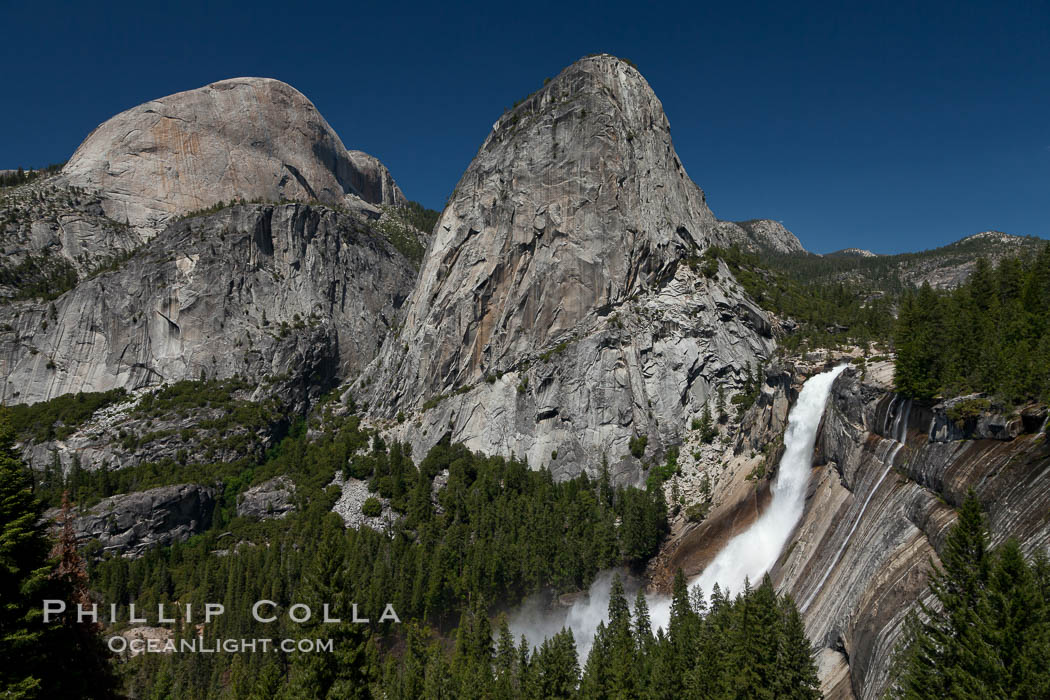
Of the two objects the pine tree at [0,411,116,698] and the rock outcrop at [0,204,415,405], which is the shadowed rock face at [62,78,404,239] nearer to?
the rock outcrop at [0,204,415,405]

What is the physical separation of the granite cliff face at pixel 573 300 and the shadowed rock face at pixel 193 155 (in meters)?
79.0

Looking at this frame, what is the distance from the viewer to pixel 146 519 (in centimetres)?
10300

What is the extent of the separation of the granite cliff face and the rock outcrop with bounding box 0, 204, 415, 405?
27422 millimetres

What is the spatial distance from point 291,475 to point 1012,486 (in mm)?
108058

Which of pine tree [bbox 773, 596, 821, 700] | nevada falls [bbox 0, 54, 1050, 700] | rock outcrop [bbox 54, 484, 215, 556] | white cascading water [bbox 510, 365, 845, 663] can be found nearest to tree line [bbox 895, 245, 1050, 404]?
nevada falls [bbox 0, 54, 1050, 700]

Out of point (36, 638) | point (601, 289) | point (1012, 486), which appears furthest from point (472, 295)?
point (36, 638)

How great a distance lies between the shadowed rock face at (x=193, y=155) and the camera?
162 meters

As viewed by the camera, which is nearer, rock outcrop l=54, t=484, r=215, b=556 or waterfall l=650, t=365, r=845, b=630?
waterfall l=650, t=365, r=845, b=630

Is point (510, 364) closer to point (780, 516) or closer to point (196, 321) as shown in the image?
point (780, 516)

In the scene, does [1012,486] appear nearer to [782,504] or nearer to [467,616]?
[782,504]

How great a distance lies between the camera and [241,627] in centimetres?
7356

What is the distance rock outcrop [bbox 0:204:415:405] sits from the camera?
136 metres

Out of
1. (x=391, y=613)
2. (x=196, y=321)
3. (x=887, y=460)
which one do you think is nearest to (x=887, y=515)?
(x=887, y=460)

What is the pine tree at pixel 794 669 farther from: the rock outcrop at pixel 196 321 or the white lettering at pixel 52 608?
the rock outcrop at pixel 196 321
